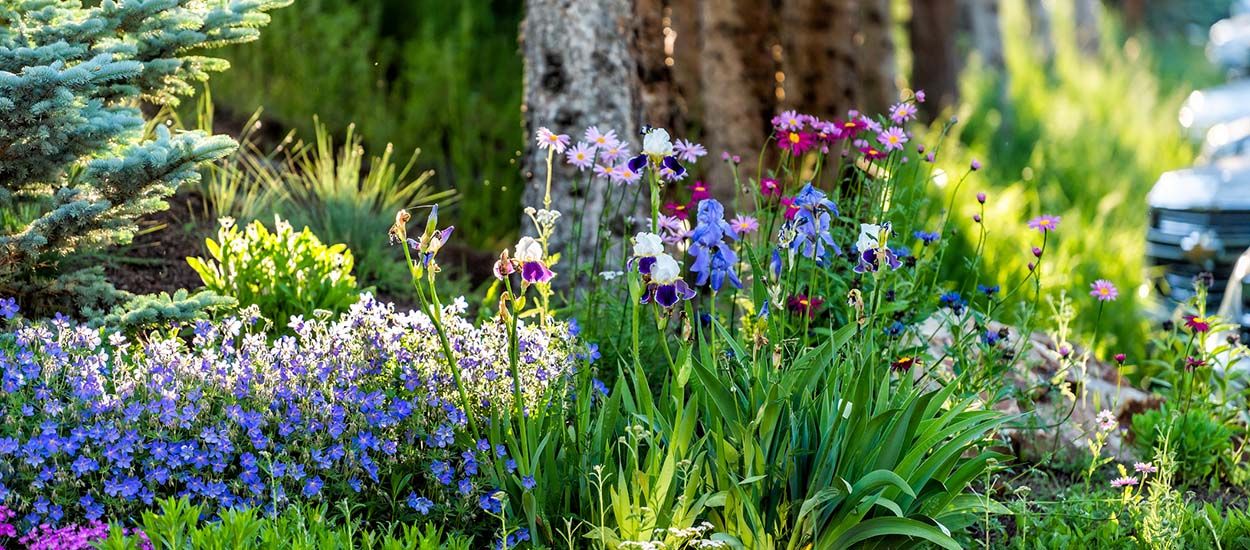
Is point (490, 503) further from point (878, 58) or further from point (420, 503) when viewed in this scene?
point (878, 58)

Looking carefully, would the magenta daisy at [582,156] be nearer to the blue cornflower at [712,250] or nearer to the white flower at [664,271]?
the blue cornflower at [712,250]

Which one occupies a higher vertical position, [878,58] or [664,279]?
[664,279]

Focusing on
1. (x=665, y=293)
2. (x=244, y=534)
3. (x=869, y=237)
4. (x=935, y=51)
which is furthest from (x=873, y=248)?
(x=935, y=51)

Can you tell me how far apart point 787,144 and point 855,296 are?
3.19 ft

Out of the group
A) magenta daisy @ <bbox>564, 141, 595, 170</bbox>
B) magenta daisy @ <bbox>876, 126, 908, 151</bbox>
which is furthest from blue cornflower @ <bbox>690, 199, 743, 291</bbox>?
magenta daisy @ <bbox>876, 126, 908, 151</bbox>

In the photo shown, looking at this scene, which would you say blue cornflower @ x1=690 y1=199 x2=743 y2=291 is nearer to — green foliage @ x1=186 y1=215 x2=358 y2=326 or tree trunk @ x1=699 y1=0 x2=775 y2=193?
green foliage @ x1=186 y1=215 x2=358 y2=326

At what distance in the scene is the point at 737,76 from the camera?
7941 millimetres

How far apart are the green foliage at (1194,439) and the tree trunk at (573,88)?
2393 mm

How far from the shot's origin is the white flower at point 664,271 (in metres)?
3.13

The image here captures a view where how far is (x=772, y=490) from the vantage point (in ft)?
11.4

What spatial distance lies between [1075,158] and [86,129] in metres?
8.77

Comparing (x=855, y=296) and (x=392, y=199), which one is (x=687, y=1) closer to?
(x=392, y=199)

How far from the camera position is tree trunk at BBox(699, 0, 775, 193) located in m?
7.91

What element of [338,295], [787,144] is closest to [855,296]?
[787,144]
